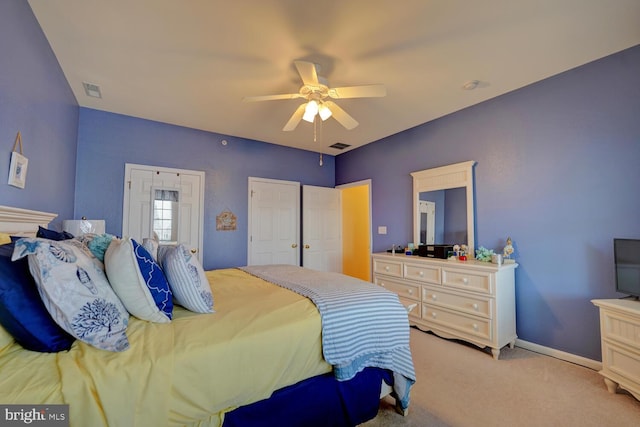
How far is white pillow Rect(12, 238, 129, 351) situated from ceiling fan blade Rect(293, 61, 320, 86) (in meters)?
1.73

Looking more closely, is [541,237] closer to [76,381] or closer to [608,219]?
[608,219]

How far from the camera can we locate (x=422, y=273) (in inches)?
122

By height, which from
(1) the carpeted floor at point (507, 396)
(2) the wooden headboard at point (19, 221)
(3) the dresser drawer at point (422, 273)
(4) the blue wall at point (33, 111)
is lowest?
(1) the carpeted floor at point (507, 396)

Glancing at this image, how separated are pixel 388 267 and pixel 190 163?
121 inches

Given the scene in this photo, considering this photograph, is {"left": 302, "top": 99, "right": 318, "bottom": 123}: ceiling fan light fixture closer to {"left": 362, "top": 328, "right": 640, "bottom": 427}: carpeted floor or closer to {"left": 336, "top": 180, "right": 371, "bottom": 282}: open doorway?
{"left": 362, "top": 328, "right": 640, "bottom": 427}: carpeted floor

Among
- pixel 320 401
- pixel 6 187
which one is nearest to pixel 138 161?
pixel 6 187

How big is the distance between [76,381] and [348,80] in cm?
268

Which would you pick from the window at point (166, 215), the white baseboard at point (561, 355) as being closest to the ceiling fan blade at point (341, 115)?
the window at point (166, 215)

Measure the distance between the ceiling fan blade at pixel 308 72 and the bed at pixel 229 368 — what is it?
61.6 inches

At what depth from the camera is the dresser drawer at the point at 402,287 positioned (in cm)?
317

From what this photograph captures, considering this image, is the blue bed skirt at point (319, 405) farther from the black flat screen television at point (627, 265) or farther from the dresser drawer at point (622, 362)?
the black flat screen television at point (627, 265)

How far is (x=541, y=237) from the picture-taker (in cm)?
260

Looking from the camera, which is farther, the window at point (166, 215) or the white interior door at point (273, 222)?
the white interior door at point (273, 222)

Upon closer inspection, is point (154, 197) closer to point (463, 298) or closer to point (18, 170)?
point (18, 170)
